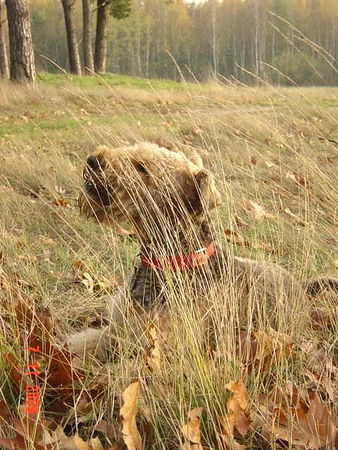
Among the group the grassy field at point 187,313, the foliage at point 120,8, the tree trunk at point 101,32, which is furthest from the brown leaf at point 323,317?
the foliage at point 120,8

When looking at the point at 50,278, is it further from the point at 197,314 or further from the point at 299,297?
the point at 299,297

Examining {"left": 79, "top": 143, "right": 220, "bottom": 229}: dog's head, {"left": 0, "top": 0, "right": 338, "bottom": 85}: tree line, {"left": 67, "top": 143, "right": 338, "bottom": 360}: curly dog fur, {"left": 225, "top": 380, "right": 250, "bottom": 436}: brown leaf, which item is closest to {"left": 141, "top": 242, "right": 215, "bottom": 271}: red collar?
{"left": 67, "top": 143, "right": 338, "bottom": 360}: curly dog fur

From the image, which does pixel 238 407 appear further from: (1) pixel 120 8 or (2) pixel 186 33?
(2) pixel 186 33

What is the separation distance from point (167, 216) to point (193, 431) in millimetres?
1309

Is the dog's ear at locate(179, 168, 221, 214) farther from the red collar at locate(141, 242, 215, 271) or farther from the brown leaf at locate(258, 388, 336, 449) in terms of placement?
the brown leaf at locate(258, 388, 336, 449)

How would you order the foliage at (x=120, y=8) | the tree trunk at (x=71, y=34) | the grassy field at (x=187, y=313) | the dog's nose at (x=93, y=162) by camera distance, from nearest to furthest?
the grassy field at (x=187, y=313)
the dog's nose at (x=93, y=162)
the tree trunk at (x=71, y=34)
the foliage at (x=120, y=8)

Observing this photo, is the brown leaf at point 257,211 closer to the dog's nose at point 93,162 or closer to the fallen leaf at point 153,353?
the dog's nose at point 93,162

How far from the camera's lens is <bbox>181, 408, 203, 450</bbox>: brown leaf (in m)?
1.62

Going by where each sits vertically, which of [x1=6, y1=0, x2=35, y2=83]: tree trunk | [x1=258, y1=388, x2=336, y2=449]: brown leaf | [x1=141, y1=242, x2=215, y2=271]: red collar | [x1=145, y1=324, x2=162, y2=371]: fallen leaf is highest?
[x1=6, y1=0, x2=35, y2=83]: tree trunk

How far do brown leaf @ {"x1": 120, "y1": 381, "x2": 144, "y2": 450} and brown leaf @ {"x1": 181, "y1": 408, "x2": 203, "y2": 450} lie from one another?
0.55ft

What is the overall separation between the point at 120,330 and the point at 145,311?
0.78 feet

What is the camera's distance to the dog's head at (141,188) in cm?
258

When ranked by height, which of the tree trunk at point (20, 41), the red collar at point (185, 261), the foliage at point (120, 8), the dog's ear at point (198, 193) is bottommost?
the red collar at point (185, 261)

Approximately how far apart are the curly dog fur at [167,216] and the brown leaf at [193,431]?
2.49 ft
